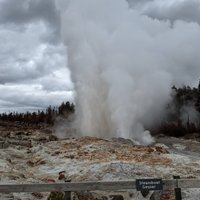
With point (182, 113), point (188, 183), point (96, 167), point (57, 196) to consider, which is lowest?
point (57, 196)

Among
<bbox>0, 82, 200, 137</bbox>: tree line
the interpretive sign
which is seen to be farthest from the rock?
<bbox>0, 82, 200, 137</bbox>: tree line

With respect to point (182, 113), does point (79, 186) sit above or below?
below

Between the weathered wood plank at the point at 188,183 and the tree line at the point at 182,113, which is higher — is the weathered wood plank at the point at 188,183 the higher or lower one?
the lower one

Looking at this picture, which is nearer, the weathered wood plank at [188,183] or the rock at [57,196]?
the weathered wood plank at [188,183]

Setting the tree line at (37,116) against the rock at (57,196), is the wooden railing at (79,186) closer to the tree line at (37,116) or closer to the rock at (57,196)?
the rock at (57,196)

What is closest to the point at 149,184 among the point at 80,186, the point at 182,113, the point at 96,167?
the point at 80,186

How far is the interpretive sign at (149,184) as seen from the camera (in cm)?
772

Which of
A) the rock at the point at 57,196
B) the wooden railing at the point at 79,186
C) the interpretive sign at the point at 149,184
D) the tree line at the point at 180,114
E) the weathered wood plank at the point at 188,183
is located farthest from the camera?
the tree line at the point at 180,114

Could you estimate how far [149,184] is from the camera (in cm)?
779

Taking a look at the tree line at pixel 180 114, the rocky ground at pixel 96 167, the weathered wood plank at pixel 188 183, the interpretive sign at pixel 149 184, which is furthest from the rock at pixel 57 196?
the tree line at pixel 180 114

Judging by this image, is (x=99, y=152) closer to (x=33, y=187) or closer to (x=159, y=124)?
(x=33, y=187)

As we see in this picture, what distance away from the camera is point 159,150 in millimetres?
24594

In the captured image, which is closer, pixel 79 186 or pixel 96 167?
pixel 79 186

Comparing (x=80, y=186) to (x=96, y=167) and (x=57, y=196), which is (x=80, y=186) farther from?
(x=96, y=167)
